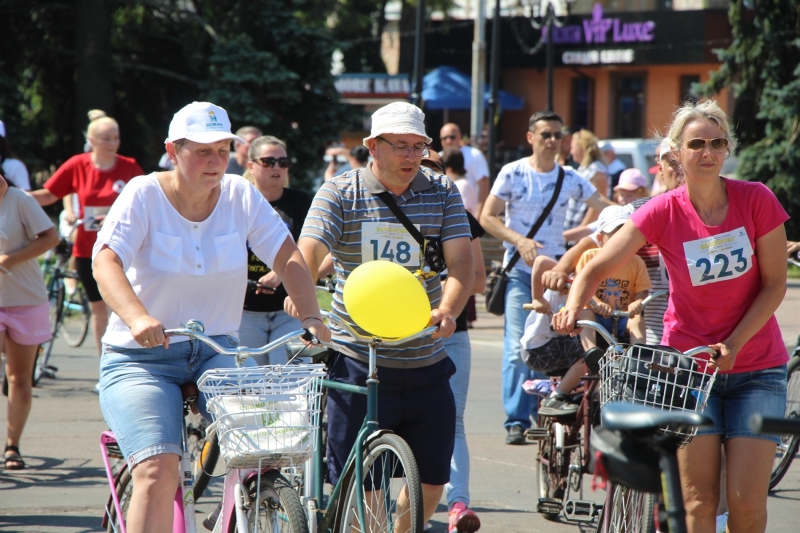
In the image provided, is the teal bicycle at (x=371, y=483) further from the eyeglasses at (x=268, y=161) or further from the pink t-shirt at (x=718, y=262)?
the eyeglasses at (x=268, y=161)

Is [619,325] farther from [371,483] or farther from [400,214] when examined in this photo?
[371,483]

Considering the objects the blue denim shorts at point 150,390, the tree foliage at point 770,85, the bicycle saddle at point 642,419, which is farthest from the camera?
the tree foliage at point 770,85

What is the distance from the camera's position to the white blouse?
156 inches

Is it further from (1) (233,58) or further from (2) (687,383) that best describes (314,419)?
(1) (233,58)

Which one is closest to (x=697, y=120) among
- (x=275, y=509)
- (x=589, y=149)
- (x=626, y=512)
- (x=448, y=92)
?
(x=626, y=512)

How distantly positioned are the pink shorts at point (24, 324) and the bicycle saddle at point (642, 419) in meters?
5.34

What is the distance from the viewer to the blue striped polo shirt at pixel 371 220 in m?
4.51

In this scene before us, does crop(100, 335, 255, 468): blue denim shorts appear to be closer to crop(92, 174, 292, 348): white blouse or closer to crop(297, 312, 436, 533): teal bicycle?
crop(92, 174, 292, 348): white blouse

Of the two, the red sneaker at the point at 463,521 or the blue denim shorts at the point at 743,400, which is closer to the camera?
the blue denim shorts at the point at 743,400

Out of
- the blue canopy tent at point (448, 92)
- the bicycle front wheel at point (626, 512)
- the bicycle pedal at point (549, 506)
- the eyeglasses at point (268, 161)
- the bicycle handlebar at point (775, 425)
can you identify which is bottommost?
the bicycle pedal at point (549, 506)

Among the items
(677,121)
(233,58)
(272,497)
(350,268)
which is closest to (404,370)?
(350,268)

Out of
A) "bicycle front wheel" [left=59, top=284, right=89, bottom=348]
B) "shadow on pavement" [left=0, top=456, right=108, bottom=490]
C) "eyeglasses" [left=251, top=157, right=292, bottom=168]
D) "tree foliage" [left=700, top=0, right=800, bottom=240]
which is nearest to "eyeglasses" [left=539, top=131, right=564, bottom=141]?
"eyeglasses" [left=251, top=157, right=292, bottom=168]

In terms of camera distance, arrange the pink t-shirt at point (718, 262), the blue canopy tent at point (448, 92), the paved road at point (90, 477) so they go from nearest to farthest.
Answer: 1. the pink t-shirt at point (718, 262)
2. the paved road at point (90, 477)
3. the blue canopy tent at point (448, 92)

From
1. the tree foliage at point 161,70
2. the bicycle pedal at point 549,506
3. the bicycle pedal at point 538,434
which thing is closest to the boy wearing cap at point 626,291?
the bicycle pedal at point 538,434
